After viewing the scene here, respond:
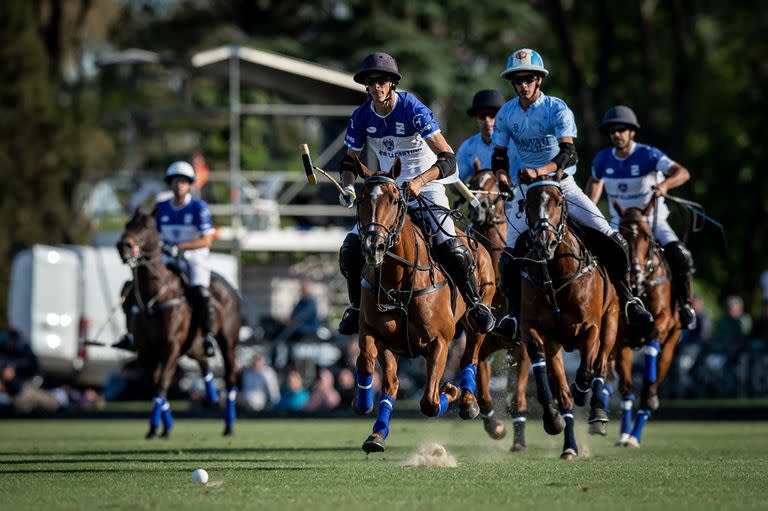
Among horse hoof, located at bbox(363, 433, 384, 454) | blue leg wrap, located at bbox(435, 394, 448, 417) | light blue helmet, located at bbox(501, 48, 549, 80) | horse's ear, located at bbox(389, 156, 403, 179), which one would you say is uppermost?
light blue helmet, located at bbox(501, 48, 549, 80)

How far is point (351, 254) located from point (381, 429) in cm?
155

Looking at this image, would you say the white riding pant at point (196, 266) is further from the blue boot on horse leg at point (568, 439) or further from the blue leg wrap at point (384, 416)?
the blue leg wrap at point (384, 416)

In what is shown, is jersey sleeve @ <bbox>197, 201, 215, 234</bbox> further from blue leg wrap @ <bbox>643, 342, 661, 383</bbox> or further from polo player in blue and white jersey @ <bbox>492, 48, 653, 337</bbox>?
blue leg wrap @ <bbox>643, 342, 661, 383</bbox>

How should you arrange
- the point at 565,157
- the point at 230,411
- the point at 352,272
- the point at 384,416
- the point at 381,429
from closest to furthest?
the point at 381,429, the point at 384,416, the point at 352,272, the point at 565,157, the point at 230,411

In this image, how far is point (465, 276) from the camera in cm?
1282

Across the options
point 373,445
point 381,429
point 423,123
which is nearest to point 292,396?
point 423,123

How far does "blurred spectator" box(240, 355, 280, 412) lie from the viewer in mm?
26922

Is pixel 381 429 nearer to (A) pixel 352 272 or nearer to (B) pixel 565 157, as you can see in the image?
(A) pixel 352 272

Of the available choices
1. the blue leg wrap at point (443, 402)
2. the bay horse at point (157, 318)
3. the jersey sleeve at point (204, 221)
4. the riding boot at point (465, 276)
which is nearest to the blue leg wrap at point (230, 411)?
the bay horse at point (157, 318)

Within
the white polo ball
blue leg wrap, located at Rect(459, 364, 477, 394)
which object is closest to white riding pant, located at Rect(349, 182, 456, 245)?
blue leg wrap, located at Rect(459, 364, 477, 394)

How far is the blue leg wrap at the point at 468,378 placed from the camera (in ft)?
43.2

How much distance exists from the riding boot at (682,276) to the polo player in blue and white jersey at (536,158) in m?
2.29

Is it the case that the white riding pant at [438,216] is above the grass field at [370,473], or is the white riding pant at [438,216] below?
above

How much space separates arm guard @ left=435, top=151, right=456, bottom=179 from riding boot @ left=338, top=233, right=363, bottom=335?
34.1 inches
